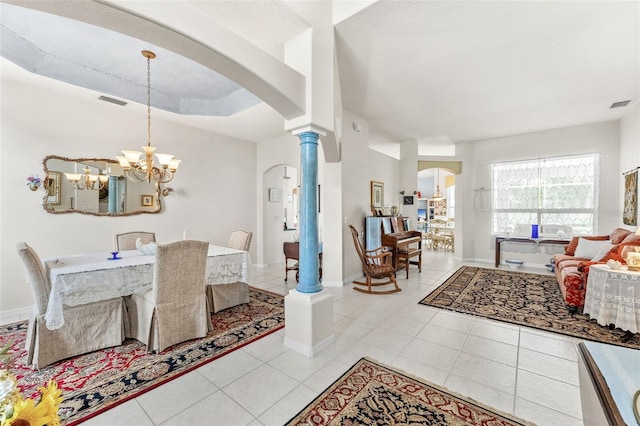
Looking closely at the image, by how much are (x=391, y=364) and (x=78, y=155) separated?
16.0ft

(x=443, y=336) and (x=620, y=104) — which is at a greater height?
(x=620, y=104)

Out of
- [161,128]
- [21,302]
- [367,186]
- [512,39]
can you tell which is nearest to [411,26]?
[512,39]

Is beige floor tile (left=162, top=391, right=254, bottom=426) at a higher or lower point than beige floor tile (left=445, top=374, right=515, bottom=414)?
lower

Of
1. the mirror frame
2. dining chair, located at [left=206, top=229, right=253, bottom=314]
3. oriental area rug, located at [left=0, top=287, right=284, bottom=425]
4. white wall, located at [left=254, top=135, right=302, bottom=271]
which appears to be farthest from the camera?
white wall, located at [left=254, top=135, right=302, bottom=271]

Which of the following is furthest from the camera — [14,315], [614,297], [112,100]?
[112,100]

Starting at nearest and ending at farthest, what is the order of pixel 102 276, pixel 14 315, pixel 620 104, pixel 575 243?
pixel 102 276, pixel 14 315, pixel 620 104, pixel 575 243

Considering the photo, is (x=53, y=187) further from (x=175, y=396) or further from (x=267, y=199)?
(x=267, y=199)

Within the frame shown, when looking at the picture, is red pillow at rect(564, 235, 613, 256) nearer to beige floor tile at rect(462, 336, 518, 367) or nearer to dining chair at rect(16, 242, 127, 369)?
beige floor tile at rect(462, 336, 518, 367)

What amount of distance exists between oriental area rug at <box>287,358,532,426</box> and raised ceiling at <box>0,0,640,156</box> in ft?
9.58

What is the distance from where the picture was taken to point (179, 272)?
2586 millimetres

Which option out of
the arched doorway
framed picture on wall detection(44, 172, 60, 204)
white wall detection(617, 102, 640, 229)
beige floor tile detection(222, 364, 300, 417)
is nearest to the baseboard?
framed picture on wall detection(44, 172, 60, 204)

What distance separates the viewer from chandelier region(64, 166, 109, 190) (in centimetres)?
378

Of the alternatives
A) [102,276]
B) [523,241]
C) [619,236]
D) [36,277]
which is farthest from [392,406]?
[523,241]

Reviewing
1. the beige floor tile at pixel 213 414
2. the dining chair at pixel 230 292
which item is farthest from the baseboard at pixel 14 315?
the beige floor tile at pixel 213 414
